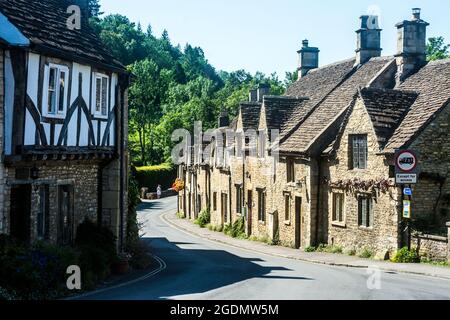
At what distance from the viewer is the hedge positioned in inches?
2928

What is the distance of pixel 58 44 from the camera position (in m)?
20.0

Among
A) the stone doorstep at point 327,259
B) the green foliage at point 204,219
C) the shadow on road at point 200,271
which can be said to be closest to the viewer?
the shadow on road at point 200,271

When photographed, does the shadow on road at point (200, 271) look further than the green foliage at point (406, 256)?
No

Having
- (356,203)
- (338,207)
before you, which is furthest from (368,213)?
(338,207)

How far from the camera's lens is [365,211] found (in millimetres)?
29047

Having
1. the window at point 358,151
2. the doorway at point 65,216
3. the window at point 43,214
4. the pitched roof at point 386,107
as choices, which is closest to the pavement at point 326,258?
the window at point 358,151

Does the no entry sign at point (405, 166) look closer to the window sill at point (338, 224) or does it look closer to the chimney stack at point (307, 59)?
the window sill at point (338, 224)

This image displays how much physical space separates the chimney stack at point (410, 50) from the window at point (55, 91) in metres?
19.1

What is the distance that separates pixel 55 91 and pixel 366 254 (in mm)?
14907

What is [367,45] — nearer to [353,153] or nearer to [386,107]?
[386,107]

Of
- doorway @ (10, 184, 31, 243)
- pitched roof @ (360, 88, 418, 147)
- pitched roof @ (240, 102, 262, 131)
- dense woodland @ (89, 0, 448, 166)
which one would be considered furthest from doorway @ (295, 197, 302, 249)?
dense woodland @ (89, 0, 448, 166)

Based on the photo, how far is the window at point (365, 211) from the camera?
2875 centimetres
